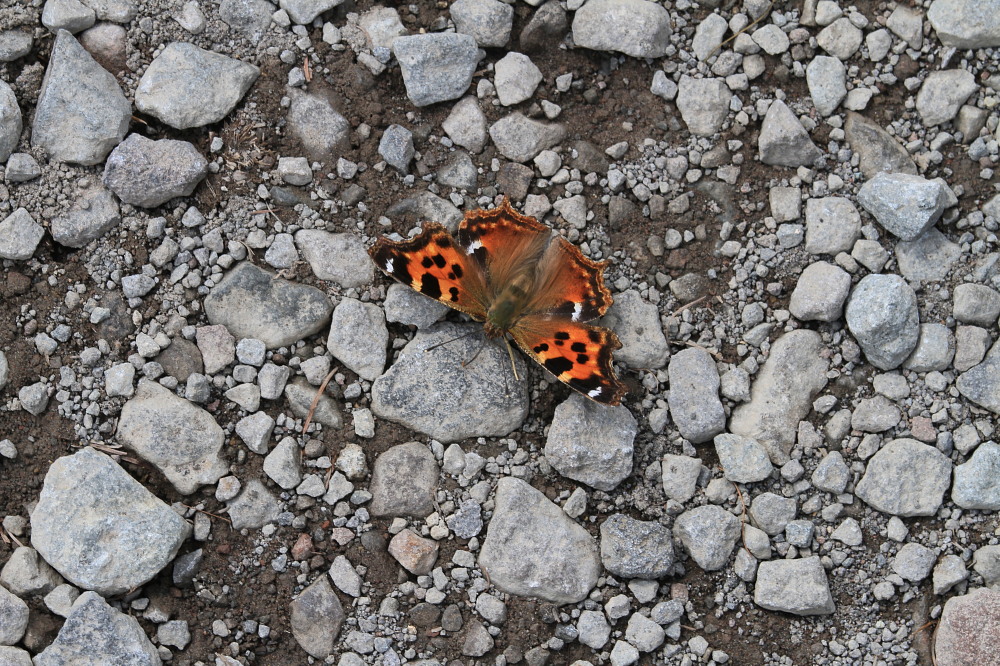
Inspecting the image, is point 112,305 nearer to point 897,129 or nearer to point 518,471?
point 518,471

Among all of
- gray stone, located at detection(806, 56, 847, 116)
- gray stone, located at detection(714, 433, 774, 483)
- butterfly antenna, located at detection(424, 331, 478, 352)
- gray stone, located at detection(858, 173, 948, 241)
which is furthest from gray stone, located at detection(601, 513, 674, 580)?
gray stone, located at detection(806, 56, 847, 116)

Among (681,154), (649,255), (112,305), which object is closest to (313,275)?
(112,305)

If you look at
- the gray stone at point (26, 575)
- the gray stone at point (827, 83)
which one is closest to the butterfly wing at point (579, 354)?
the gray stone at point (827, 83)

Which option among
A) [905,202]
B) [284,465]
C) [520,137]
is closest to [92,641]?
[284,465]

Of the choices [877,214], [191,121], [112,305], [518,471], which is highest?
[191,121]

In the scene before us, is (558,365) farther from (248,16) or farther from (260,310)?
(248,16)

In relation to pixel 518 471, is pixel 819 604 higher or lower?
lower

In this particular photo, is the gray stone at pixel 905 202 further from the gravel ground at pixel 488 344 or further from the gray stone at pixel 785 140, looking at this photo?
the gray stone at pixel 785 140

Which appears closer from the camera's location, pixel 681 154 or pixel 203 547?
pixel 203 547
